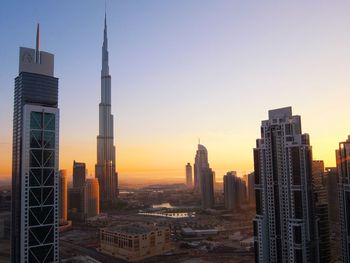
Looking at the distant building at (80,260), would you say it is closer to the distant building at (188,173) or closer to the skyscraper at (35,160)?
the skyscraper at (35,160)

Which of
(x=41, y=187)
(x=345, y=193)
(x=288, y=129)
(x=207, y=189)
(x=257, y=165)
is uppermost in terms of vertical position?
(x=288, y=129)

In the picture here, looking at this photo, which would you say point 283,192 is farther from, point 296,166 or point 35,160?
point 35,160

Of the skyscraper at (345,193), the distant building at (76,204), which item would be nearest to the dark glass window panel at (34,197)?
the skyscraper at (345,193)

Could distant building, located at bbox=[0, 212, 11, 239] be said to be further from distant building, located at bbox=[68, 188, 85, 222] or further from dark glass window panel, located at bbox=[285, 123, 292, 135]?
distant building, located at bbox=[68, 188, 85, 222]

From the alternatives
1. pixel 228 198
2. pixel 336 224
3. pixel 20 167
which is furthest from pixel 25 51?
pixel 228 198

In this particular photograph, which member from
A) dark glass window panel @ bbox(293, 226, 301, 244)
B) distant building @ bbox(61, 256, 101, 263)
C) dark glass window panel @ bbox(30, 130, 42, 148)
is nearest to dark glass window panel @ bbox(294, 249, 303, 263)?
dark glass window panel @ bbox(293, 226, 301, 244)

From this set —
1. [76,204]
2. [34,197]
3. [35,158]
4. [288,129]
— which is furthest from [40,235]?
[76,204]
